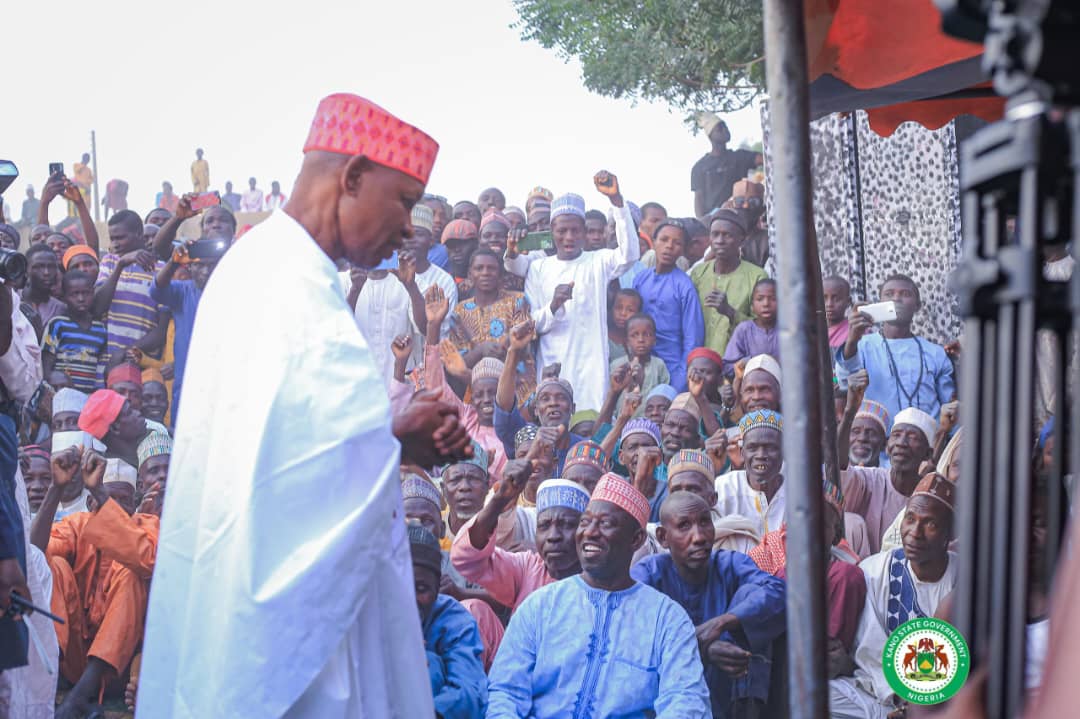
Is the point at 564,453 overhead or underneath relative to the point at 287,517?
underneath

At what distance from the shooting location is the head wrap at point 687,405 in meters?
7.23

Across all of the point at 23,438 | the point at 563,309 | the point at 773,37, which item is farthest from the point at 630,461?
the point at 773,37

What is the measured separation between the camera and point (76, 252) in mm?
8336

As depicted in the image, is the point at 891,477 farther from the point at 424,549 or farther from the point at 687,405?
the point at 424,549

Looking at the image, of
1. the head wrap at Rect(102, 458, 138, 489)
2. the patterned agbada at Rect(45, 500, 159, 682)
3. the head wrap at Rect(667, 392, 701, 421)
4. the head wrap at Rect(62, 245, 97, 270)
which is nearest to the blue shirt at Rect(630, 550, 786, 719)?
the head wrap at Rect(667, 392, 701, 421)

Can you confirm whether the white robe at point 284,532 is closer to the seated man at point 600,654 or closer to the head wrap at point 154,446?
the seated man at point 600,654

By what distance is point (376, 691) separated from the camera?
108 inches

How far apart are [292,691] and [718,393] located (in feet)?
17.5

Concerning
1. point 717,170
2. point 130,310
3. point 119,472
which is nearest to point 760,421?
point 119,472

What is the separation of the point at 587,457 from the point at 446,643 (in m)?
1.77

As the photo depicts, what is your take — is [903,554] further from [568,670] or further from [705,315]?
[705,315]

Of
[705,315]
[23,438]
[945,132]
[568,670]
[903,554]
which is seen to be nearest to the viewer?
[568,670]

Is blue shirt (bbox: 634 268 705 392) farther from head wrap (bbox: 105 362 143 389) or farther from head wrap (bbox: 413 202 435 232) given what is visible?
head wrap (bbox: 105 362 143 389)

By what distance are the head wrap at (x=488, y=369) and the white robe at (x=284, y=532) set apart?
195 inches
